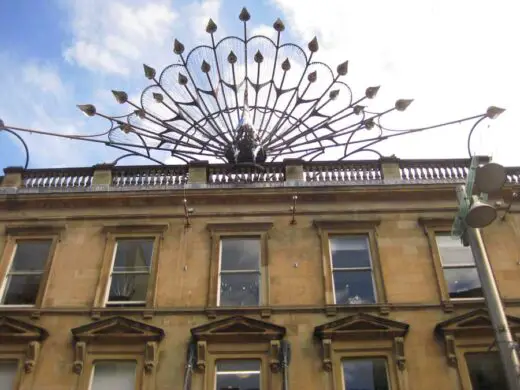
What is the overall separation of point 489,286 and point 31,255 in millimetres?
12469

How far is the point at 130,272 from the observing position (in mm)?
15625

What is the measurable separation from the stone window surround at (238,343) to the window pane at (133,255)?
274 cm

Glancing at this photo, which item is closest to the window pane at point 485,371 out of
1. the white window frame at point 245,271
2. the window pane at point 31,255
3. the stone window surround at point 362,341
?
the stone window surround at point 362,341

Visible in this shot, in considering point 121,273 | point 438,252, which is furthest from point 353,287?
point 121,273

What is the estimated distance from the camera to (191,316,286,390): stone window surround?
13641 mm

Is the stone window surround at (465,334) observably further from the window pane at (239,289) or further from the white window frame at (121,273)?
the white window frame at (121,273)

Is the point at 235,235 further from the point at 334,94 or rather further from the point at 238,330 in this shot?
the point at 334,94

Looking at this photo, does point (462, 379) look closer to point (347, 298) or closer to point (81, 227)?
point (347, 298)

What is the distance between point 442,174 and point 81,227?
34.8 feet

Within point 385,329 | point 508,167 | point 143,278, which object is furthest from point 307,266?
point 508,167

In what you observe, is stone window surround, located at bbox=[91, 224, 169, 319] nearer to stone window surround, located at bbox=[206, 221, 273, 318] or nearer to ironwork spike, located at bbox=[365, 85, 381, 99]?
stone window surround, located at bbox=[206, 221, 273, 318]

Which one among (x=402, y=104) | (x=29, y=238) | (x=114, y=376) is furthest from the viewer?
(x=402, y=104)

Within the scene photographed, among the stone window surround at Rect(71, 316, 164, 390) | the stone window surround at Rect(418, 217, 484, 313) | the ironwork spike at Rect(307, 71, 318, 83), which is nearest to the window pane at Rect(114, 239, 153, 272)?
the stone window surround at Rect(71, 316, 164, 390)

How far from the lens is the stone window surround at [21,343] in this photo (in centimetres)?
1385
